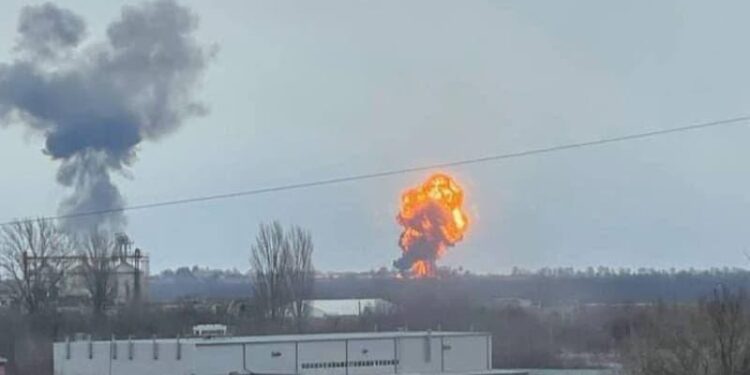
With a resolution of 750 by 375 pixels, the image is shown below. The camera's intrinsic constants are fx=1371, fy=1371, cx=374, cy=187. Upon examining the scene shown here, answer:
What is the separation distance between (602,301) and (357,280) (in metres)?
41.9

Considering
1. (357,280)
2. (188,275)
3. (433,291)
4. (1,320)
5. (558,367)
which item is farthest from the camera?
(188,275)

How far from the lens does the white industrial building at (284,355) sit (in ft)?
135

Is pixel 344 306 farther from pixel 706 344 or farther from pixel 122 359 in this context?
pixel 706 344

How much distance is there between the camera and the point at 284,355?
42.9 metres

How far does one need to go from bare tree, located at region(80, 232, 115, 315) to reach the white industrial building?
2728 centimetres

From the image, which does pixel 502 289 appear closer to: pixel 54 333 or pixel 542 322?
pixel 542 322

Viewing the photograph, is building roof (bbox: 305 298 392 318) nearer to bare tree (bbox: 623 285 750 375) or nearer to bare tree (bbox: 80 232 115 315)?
bare tree (bbox: 80 232 115 315)

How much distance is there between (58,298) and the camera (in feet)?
256

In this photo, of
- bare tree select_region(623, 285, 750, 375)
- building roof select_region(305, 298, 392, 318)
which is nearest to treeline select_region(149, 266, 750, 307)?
building roof select_region(305, 298, 392, 318)

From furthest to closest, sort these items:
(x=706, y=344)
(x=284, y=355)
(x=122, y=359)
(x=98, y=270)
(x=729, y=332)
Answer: (x=98, y=270), (x=122, y=359), (x=284, y=355), (x=706, y=344), (x=729, y=332)

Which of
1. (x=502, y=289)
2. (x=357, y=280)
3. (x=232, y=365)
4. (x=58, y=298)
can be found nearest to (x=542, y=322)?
(x=502, y=289)

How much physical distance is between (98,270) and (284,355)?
37.8 m

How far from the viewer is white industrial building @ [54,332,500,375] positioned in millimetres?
41281

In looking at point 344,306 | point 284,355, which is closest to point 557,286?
point 344,306
